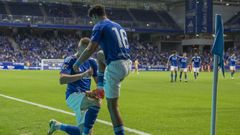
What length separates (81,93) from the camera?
7898mm

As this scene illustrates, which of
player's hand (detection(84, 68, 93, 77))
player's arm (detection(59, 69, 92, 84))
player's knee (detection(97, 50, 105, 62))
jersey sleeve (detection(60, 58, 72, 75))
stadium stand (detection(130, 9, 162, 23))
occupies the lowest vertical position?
player's arm (detection(59, 69, 92, 84))

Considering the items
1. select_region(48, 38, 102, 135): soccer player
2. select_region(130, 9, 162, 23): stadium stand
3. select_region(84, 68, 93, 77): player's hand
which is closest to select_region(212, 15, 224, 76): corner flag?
select_region(48, 38, 102, 135): soccer player

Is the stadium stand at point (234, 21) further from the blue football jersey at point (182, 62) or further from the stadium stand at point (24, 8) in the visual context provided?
the blue football jersey at point (182, 62)

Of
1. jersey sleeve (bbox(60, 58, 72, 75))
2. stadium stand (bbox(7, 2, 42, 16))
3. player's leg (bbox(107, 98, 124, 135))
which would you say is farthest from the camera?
stadium stand (bbox(7, 2, 42, 16))

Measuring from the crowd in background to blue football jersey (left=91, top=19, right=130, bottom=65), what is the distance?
193 ft

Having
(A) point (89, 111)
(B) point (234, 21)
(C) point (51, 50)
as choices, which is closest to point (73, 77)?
(A) point (89, 111)

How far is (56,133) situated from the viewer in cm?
953

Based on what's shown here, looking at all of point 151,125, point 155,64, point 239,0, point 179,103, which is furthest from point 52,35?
point 151,125

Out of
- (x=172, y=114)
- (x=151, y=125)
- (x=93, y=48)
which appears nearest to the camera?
(x=93, y=48)

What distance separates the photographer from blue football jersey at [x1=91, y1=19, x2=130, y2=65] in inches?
283

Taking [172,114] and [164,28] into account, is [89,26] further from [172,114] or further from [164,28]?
[172,114]

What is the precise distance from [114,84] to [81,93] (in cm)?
92

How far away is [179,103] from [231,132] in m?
6.69

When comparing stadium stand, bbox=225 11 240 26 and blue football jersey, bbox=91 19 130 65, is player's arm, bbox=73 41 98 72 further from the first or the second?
stadium stand, bbox=225 11 240 26
